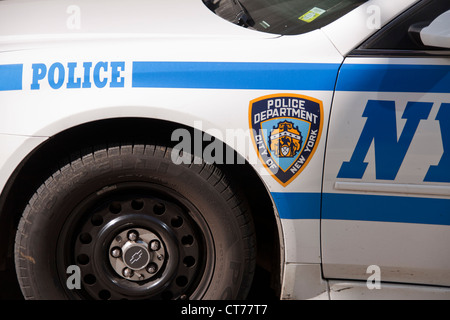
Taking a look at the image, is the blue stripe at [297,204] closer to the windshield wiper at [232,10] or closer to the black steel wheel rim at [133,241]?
the black steel wheel rim at [133,241]

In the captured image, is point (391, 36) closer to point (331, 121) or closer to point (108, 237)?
point (331, 121)

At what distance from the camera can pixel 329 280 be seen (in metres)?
2.39

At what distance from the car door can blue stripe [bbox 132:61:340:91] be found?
3.0 inches

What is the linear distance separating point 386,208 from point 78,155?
1.08 metres

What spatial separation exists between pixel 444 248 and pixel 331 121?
0.59 m

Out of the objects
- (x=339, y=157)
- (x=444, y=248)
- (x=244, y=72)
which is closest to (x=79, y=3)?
(x=244, y=72)

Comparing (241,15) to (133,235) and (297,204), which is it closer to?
(297,204)

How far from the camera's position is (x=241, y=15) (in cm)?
266

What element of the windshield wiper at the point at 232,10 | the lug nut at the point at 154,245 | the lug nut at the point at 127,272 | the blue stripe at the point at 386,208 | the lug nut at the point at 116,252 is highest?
the windshield wiper at the point at 232,10

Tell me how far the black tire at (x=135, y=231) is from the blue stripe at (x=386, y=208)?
1.07 feet

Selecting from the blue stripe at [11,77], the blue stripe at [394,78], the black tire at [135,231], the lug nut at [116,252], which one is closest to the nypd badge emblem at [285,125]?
the blue stripe at [394,78]

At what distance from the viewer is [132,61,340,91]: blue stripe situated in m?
2.24

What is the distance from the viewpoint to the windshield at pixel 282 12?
2.42 metres

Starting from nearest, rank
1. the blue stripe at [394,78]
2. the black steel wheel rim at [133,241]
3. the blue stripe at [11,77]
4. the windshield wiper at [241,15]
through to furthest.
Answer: the blue stripe at [394,78], the blue stripe at [11,77], the black steel wheel rim at [133,241], the windshield wiper at [241,15]
